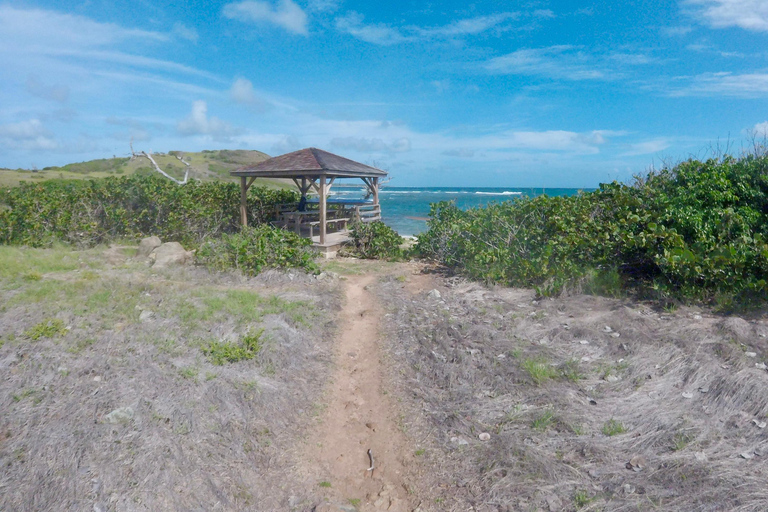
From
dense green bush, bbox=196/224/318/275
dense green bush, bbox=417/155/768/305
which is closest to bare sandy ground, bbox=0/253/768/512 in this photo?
dense green bush, bbox=417/155/768/305

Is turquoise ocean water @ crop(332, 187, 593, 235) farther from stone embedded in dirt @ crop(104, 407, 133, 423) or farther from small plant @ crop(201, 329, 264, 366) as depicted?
stone embedded in dirt @ crop(104, 407, 133, 423)

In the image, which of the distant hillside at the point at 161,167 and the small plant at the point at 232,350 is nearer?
the small plant at the point at 232,350

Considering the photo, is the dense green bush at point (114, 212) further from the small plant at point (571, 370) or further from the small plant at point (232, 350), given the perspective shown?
the small plant at point (571, 370)

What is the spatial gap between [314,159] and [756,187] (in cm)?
908

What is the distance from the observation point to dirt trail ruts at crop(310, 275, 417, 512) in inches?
142

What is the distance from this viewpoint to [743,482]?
125 inches

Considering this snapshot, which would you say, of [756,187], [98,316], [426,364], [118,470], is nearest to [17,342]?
[98,316]

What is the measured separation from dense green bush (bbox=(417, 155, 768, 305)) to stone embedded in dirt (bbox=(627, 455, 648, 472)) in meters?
3.88

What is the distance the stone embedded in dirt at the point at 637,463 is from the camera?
3.50 metres

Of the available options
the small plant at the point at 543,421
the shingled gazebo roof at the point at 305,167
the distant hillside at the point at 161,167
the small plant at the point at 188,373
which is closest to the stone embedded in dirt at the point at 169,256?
the shingled gazebo roof at the point at 305,167

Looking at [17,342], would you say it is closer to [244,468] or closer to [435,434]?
[244,468]

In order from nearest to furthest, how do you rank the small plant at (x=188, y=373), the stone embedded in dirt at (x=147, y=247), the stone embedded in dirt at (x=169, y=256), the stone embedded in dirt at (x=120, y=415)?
the stone embedded in dirt at (x=120, y=415) < the small plant at (x=188, y=373) < the stone embedded in dirt at (x=169, y=256) < the stone embedded in dirt at (x=147, y=247)

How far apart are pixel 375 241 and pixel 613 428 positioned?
8.51 meters

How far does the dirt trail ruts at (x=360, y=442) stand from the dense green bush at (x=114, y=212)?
26.0 ft
